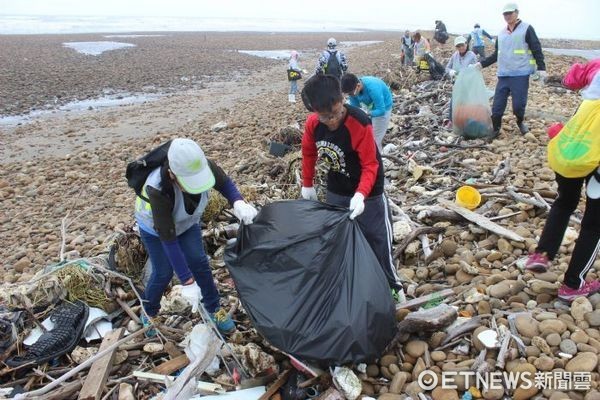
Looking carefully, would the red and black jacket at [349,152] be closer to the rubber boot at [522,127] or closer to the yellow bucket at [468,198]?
the yellow bucket at [468,198]

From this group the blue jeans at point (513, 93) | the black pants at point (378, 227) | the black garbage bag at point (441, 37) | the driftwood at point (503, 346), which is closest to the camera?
the driftwood at point (503, 346)

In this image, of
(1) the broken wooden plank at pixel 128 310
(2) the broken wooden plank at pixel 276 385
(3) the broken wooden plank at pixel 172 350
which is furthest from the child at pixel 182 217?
(2) the broken wooden plank at pixel 276 385

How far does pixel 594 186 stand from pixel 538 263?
684mm

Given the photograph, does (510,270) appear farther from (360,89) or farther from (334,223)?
(360,89)

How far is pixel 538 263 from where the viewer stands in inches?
115

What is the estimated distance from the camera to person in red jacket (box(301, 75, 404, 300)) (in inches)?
98.5

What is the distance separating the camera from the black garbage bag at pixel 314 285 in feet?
7.10

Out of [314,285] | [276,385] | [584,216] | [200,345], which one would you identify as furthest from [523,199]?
[200,345]

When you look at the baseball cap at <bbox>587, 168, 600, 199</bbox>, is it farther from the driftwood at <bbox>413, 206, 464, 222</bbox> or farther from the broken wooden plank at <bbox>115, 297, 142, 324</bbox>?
the broken wooden plank at <bbox>115, 297, 142, 324</bbox>

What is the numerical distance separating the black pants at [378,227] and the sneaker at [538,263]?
2.81 feet

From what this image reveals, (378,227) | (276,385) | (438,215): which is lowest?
(276,385)

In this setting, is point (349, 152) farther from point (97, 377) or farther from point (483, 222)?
point (97, 377)

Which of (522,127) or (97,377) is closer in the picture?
(97,377)

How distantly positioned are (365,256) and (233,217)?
91.8 inches
